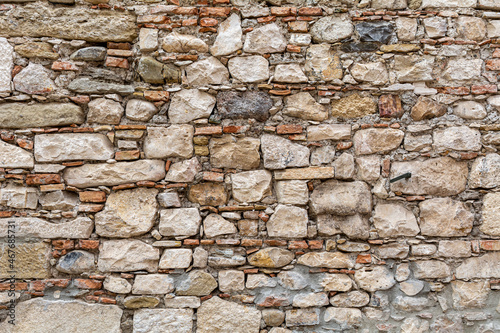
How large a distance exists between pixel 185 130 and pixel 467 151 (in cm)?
175

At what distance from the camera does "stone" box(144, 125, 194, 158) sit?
78.7 inches

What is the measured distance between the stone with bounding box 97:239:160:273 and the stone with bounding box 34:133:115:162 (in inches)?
21.9

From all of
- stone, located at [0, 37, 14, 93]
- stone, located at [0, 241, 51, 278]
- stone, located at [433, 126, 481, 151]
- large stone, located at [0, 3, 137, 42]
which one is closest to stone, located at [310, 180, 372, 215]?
stone, located at [433, 126, 481, 151]

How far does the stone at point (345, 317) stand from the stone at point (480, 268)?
0.66m

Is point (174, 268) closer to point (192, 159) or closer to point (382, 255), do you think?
point (192, 159)

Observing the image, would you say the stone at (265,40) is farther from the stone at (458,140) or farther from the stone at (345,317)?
the stone at (345,317)

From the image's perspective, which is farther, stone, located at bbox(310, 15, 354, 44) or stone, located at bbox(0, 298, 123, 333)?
stone, located at bbox(310, 15, 354, 44)

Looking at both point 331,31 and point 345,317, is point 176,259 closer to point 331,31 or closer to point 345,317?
point 345,317

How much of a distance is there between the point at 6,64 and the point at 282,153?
70.1 inches

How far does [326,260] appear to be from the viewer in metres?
1.98

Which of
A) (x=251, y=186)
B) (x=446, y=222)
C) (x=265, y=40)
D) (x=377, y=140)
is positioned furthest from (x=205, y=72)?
(x=446, y=222)

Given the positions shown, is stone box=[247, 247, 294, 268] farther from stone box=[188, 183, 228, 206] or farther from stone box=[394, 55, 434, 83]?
stone box=[394, 55, 434, 83]

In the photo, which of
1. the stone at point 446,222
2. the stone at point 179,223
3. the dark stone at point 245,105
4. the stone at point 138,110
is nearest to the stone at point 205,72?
the dark stone at point 245,105

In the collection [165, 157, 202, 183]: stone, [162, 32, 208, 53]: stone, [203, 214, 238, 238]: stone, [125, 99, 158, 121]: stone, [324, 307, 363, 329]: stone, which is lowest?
[324, 307, 363, 329]: stone
